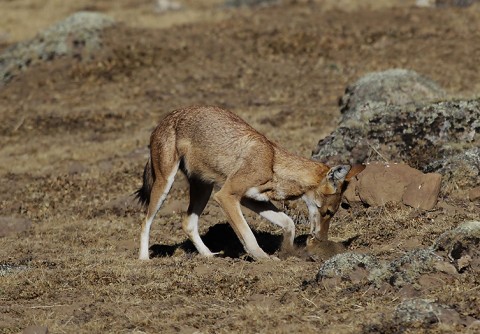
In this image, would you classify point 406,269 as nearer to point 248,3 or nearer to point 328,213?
point 328,213

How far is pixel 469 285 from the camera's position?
8.45 metres

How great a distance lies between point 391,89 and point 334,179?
8.22 meters

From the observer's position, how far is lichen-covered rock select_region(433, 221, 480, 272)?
347 inches

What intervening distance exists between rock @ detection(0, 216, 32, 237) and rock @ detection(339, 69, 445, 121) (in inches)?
260

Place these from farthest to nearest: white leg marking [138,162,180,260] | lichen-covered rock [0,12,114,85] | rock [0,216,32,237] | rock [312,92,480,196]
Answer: lichen-covered rock [0,12,114,85] < rock [0,216,32,237] < rock [312,92,480,196] < white leg marking [138,162,180,260]

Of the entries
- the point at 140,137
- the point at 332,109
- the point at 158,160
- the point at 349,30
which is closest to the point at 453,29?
the point at 349,30

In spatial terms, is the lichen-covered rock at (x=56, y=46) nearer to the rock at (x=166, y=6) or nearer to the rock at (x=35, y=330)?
the rock at (x=166, y=6)

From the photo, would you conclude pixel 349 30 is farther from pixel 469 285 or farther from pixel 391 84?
pixel 469 285

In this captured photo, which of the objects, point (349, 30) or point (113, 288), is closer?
point (113, 288)

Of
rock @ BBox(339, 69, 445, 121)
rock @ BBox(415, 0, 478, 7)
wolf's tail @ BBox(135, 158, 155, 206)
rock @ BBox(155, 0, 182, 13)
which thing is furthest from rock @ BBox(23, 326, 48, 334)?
rock @ BBox(155, 0, 182, 13)

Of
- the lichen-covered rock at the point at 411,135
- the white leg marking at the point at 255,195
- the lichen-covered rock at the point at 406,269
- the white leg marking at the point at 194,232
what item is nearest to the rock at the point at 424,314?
the lichen-covered rock at the point at 406,269

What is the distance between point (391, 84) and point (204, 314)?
1121 centimetres

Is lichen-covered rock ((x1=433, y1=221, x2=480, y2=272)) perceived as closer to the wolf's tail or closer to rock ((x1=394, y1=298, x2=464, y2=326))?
rock ((x1=394, y1=298, x2=464, y2=326))

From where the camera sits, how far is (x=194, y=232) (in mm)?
12086
